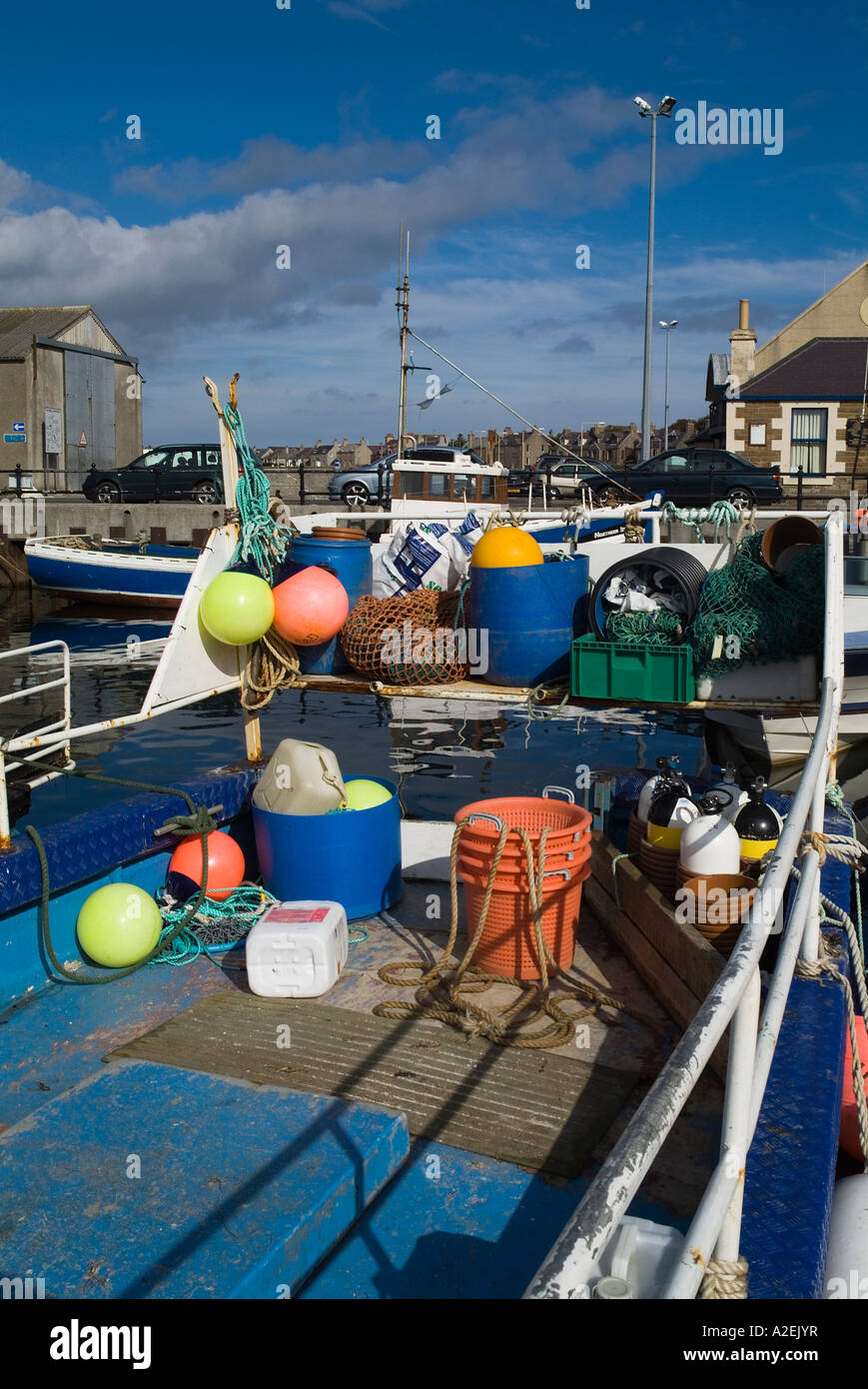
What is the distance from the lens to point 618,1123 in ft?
12.5

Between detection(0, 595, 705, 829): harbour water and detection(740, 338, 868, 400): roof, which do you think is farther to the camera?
detection(740, 338, 868, 400): roof

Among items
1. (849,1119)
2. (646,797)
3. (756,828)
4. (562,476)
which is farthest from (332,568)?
(562,476)

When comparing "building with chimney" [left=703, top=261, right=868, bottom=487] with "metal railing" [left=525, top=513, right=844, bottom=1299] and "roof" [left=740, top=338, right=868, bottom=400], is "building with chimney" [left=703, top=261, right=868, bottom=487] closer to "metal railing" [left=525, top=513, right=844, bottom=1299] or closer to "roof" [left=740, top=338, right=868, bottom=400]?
"roof" [left=740, top=338, right=868, bottom=400]

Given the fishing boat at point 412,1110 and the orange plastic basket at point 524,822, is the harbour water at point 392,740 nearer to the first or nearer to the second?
the orange plastic basket at point 524,822

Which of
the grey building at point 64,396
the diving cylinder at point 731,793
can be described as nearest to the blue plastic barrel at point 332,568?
the diving cylinder at point 731,793

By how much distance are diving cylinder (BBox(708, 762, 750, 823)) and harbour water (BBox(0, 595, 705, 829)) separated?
4.72 meters

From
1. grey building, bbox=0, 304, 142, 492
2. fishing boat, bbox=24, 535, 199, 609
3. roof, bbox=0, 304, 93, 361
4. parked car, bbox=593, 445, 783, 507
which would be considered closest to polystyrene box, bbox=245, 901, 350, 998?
fishing boat, bbox=24, 535, 199, 609

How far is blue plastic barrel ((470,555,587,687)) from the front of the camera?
5934 millimetres

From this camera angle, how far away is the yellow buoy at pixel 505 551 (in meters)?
6.00

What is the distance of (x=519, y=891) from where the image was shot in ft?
15.8

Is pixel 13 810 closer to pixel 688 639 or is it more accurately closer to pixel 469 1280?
pixel 688 639
